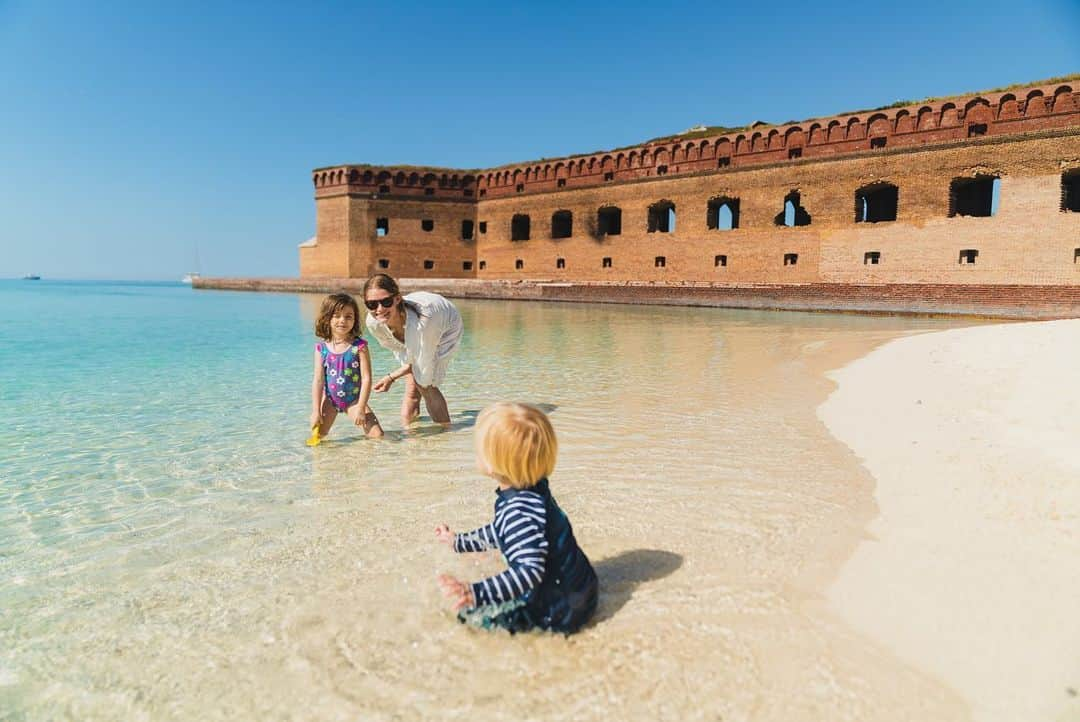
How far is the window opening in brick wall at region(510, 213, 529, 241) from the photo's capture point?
102 feet

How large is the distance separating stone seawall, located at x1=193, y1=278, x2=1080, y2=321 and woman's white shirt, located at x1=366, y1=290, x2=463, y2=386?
1651 centimetres

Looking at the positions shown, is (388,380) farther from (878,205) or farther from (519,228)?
(519,228)

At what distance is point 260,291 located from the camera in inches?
1494

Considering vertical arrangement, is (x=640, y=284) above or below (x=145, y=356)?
above

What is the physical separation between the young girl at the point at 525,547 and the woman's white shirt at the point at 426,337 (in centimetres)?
241

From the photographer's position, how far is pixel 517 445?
186 cm

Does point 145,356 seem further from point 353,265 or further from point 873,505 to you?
point 353,265

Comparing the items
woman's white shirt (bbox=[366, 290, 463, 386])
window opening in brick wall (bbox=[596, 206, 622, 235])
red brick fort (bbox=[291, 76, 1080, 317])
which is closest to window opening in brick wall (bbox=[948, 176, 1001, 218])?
red brick fort (bbox=[291, 76, 1080, 317])

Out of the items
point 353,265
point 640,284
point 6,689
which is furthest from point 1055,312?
point 353,265

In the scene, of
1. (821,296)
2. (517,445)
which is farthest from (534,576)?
(821,296)

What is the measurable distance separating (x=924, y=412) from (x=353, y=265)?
96.8ft

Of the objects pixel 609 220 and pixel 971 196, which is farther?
pixel 609 220

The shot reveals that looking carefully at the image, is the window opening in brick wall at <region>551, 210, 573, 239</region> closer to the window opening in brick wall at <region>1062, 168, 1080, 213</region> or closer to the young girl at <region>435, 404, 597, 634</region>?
the window opening in brick wall at <region>1062, 168, 1080, 213</region>

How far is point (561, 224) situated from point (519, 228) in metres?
2.67
